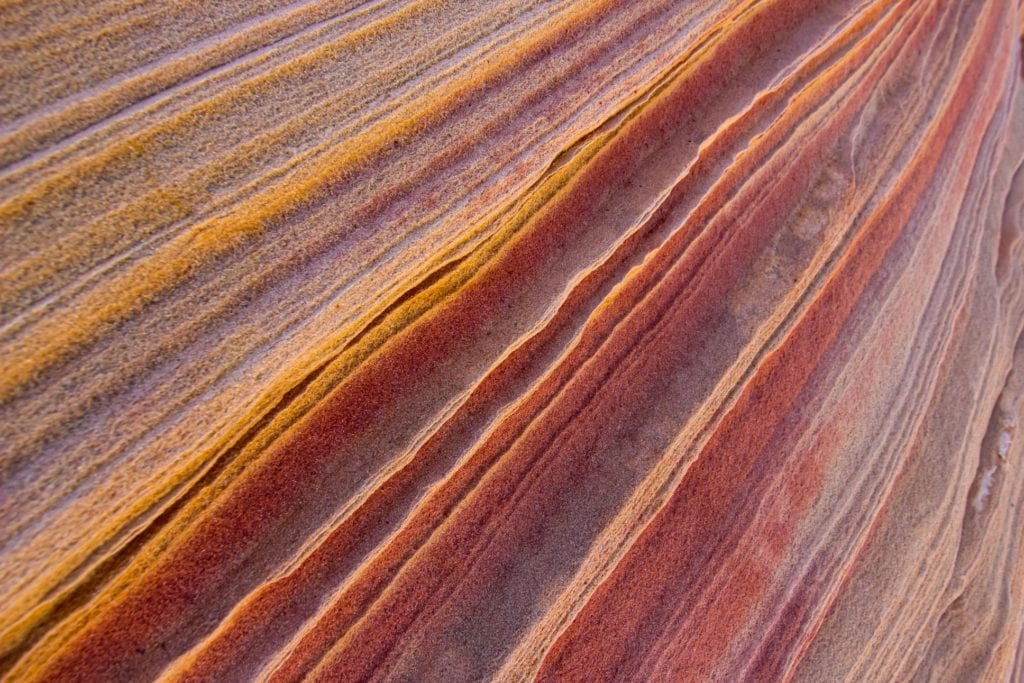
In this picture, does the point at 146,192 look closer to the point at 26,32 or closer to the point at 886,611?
the point at 26,32

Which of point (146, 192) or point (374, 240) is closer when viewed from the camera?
point (146, 192)

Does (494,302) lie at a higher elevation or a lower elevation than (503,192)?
lower

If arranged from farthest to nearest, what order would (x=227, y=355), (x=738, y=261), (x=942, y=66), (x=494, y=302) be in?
(x=942, y=66) < (x=738, y=261) < (x=494, y=302) < (x=227, y=355)

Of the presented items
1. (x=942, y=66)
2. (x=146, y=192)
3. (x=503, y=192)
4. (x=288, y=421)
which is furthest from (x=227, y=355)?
(x=942, y=66)

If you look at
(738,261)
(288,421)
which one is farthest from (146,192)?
(738,261)

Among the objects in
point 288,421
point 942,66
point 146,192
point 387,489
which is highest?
point 146,192

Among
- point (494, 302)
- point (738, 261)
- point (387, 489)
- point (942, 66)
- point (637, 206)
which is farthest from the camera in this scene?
point (942, 66)
